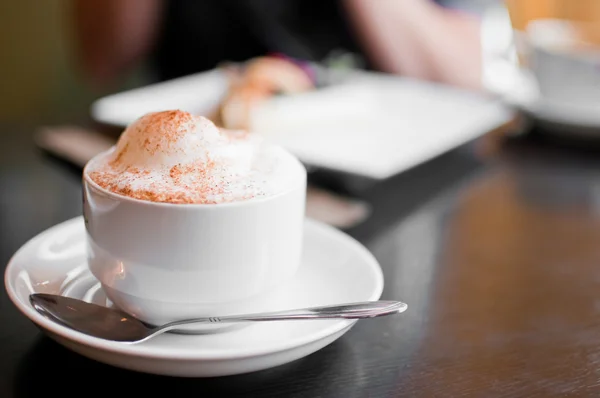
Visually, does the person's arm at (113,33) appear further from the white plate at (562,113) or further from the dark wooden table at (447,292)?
the white plate at (562,113)

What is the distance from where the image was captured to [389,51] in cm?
182

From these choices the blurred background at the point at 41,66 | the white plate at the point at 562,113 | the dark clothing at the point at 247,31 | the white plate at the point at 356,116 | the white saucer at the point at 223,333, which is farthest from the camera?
the blurred background at the point at 41,66

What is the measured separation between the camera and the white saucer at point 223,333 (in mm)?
404

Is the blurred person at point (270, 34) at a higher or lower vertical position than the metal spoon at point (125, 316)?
higher

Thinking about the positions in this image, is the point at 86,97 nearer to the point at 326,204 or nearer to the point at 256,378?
the point at 326,204

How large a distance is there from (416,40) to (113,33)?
0.82 meters

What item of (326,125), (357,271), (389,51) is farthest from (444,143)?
(389,51)

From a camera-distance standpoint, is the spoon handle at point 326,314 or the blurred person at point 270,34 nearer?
the spoon handle at point 326,314

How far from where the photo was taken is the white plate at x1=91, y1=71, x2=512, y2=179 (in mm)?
980

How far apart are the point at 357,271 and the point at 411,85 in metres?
0.82

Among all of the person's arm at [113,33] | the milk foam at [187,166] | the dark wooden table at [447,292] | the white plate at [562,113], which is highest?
the person's arm at [113,33]

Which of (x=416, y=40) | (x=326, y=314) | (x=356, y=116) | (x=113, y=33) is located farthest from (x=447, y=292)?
(x=113, y=33)

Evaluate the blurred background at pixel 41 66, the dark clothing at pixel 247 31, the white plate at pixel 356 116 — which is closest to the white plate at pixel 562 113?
the white plate at pixel 356 116

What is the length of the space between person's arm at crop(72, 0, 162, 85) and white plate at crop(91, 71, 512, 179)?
2.23 ft
